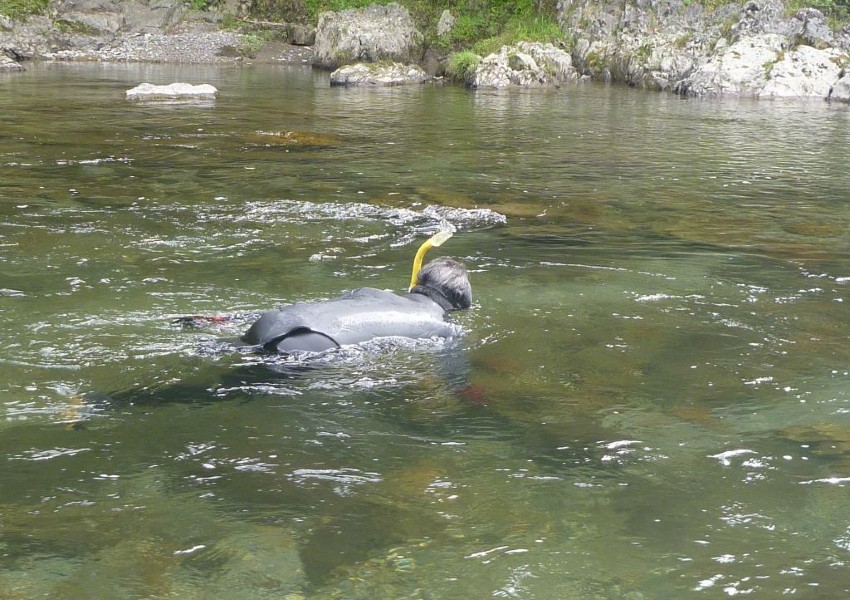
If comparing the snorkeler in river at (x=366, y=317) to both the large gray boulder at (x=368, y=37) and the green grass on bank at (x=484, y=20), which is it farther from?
the large gray boulder at (x=368, y=37)

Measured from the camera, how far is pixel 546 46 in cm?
3216

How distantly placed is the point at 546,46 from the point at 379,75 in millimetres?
5780

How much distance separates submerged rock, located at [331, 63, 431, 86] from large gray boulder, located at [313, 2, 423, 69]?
2503mm

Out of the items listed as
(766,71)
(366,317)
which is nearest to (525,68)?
(766,71)

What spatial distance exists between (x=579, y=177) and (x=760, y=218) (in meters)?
3.23

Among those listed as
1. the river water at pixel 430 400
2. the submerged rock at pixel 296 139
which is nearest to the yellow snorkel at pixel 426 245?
the river water at pixel 430 400

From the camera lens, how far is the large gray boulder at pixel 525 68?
3050 centimetres

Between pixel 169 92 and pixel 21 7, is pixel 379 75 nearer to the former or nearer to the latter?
pixel 169 92

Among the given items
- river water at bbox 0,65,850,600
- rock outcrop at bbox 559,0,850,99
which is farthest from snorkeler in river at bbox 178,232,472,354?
rock outcrop at bbox 559,0,850,99

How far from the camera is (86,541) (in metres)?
3.95

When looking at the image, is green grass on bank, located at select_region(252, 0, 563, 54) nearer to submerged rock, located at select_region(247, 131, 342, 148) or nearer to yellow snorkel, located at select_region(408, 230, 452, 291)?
Result: submerged rock, located at select_region(247, 131, 342, 148)

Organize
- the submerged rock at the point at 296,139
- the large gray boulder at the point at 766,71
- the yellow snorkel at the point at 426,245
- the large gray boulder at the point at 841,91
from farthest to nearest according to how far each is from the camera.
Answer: the large gray boulder at the point at 766,71
the large gray boulder at the point at 841,91
the submerged rock at the point at 296,139
the yellow snorkel at the point at 426,245

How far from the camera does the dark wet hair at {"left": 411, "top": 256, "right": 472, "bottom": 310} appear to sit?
6.52 meters

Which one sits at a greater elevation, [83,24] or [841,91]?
[83,24]
